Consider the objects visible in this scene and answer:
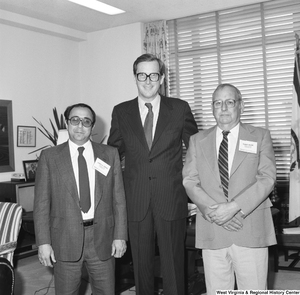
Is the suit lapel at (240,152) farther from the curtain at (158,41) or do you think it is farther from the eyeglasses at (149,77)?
the curtain at (158,41)

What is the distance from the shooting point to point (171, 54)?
22.6 ft

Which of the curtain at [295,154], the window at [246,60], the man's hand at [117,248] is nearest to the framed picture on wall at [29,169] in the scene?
the window at [246,60]

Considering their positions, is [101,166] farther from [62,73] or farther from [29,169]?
[62,73]

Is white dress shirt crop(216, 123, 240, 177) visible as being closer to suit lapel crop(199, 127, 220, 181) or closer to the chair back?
suit lapel crop(199, 127, 220, 181)

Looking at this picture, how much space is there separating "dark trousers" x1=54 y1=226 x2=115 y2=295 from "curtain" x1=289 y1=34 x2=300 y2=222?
127 inches

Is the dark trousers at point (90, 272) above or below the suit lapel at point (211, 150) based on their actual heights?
below

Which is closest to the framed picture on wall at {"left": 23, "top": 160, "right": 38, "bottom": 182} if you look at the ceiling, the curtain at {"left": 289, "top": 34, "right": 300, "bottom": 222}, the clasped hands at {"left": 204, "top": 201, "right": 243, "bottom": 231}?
the ceiling

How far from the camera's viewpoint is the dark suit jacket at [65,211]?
8.43ft

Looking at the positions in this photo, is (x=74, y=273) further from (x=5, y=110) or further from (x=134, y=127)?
(x=5, y=110)

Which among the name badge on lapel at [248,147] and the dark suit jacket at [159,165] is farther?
the dark suit jacket at [159,165]

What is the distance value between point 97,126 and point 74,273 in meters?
4.70

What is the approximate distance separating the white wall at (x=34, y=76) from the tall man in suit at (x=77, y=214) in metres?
3.67

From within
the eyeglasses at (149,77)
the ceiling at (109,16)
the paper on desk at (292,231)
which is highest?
the ceiling at (109,16)

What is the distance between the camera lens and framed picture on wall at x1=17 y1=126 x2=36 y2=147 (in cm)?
624
